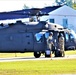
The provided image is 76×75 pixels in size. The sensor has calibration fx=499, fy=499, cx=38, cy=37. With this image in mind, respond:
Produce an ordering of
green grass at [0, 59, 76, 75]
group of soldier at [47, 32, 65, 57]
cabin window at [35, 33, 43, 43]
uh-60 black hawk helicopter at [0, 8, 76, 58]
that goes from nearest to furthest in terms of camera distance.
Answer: green grass at [0, 59, 76, 75] < group of soldier at [47, 32, 65, 57] < uh-60 black hawk helicopter at [0, 8, 76, 58] < cabin window at [35, 33, 43, 43]

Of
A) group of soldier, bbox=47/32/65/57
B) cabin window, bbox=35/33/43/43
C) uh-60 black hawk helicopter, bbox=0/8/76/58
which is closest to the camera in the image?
group of soldier, bbox=47/32/65/57

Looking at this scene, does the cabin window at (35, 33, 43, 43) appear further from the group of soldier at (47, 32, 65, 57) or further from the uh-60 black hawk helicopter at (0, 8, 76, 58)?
the group of soldier at (47, 32, 65, 57)

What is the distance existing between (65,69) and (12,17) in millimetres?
5791

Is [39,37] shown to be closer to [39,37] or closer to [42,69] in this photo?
[39,37]

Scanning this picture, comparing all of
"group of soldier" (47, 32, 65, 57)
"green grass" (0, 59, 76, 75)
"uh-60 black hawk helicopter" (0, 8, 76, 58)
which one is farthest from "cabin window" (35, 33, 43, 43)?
"green grass" (0, 59, 76, 75)

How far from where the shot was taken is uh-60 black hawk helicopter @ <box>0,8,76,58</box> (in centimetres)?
3478

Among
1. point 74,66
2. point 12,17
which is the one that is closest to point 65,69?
point 74,66

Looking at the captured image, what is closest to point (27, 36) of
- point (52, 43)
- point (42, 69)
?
point (52, 43)

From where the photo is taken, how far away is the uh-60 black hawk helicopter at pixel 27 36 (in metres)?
34.8

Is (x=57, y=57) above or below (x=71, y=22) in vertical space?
above

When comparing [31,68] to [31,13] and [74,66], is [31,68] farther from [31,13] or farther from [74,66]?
[31,13]

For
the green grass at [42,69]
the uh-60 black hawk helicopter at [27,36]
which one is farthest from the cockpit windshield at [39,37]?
the green grass at [42,69]

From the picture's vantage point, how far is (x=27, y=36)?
35219 mm

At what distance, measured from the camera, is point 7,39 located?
34.8 m
